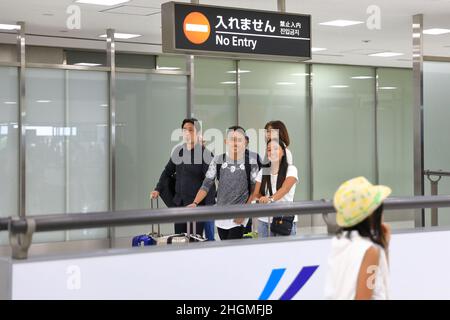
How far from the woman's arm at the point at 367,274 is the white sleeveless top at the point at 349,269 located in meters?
0.01

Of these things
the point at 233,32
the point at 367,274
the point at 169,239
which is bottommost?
the point at 169,239

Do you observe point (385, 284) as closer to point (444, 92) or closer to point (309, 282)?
point (309, 282)

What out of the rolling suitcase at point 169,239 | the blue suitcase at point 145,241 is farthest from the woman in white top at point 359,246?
the blue suitcase at point 145,241

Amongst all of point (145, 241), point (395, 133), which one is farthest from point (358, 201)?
point (395, 133)

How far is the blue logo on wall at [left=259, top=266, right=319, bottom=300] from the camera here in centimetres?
473

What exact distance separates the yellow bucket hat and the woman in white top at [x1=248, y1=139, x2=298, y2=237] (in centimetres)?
445

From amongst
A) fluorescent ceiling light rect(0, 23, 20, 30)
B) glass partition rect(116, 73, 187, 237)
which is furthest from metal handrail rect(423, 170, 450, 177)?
fluorescent ceiling light rect(0, 23, 20, 30)

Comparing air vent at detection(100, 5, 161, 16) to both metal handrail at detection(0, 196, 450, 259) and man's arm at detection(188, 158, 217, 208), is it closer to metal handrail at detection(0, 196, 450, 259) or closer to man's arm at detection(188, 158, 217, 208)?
man's arm at detection(188, 158, 217, 208)

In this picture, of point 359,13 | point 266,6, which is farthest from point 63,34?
point 359,13

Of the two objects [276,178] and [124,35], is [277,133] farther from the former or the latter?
[124,35]

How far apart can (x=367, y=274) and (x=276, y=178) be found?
15.6ft

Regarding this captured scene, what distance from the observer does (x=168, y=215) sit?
432cm
